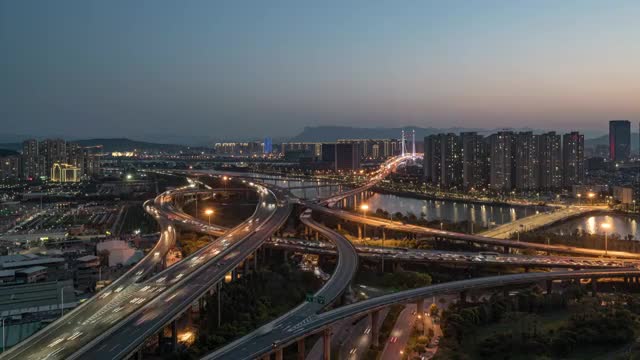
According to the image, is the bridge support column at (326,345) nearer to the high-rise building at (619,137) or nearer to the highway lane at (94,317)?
the highway lane at (94,317)

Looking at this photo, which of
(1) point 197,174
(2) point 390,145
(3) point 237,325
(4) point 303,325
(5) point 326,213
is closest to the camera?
(4) point 303,325

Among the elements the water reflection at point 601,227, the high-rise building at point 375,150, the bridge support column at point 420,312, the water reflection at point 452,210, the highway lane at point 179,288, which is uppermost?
the high-rise building at point 375,150

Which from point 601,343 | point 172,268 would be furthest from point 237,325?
point 601,343

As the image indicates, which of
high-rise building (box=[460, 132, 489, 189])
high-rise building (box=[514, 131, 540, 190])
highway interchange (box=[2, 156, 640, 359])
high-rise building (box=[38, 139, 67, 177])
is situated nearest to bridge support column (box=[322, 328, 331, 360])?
highway interchange (box=[2, 156, 640, 359])

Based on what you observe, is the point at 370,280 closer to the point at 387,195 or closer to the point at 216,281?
the point at 216,281

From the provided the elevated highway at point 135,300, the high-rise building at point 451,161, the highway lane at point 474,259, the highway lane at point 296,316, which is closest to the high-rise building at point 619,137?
the high-rise building at point 451,161

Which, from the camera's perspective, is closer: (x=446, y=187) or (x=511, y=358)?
(x=511, y=358)
